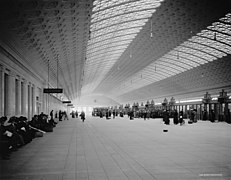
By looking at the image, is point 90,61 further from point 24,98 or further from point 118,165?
point 118,165

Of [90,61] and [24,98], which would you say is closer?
[24,98]

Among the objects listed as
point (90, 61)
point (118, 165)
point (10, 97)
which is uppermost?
point (90, 61)

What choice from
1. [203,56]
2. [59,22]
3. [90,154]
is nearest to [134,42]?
[203,56]

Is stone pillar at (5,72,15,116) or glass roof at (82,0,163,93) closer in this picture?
stone pillar at (5,72,15,116)

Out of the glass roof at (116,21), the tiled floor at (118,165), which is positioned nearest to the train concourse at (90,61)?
the tiled floor at (118,165)

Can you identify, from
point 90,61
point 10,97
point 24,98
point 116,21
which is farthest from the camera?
point 90,61

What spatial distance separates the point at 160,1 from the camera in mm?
26297

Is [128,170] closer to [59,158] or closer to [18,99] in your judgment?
[59,158]

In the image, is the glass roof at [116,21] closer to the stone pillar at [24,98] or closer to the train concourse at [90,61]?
the train concourse at [90,61]

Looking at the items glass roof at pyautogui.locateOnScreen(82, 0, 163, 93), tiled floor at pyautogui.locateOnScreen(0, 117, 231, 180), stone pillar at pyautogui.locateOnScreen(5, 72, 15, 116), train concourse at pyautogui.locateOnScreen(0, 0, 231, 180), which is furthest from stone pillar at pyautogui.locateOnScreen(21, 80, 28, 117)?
tiled floor at pyautogui.locateOnScreen(0, 117, 231, 180)

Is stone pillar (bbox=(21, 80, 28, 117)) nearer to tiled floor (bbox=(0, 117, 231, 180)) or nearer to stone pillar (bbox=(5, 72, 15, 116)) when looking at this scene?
stone pillar (bbox=(5, 72, 15, 116))

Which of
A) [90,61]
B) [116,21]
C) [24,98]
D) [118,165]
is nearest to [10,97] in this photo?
A: [24,98]

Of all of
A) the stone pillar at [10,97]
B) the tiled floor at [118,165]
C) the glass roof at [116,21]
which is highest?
the glass roof at [116,21]

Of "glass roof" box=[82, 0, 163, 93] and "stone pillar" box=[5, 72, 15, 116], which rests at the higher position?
"glass roof" box=[82, 0, 163, 93]
